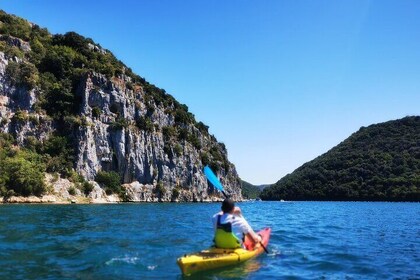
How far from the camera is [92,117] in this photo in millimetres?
81812

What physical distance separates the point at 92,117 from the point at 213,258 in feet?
243

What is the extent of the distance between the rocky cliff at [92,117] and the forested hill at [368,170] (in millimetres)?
53632

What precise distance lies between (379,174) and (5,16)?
383ft

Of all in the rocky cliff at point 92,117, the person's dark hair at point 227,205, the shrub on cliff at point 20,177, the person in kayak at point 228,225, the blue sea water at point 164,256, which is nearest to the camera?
the blue sea water at point 164,256

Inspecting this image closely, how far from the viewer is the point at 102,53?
104 m

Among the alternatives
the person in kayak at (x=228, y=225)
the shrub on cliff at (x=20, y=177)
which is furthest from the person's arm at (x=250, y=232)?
A: the shrub on cliff at (x=20, y=177)

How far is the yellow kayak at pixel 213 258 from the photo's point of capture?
1178 centimetres

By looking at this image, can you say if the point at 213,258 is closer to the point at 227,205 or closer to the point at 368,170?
the point at 227,205

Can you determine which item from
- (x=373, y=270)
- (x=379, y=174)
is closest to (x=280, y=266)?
(x=373, y=270)

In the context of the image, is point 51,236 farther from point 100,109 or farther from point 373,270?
point 100,109

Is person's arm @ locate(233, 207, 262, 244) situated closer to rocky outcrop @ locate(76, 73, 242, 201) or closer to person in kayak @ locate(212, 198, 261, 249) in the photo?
person in kayak @ locate(212, 198, 261, 249)

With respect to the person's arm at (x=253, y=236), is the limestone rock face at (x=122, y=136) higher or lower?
higher

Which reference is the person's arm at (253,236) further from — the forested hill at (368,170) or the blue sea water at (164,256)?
the forested hill at (368,170)

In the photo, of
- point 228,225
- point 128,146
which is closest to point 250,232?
point 228,225
